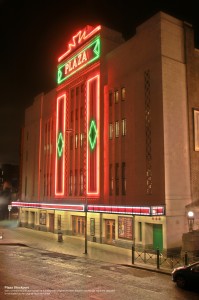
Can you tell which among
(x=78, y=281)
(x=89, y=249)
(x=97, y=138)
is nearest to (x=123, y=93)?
(x=97, y=138)

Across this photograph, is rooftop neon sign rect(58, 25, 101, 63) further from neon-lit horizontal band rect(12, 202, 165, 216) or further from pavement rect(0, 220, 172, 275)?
pavement rect(0, 220, 172, 275)

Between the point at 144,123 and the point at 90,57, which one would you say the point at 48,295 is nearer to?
the point at 144,123

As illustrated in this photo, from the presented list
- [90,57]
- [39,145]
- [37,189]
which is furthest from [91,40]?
[37,189]

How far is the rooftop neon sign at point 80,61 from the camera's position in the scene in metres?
37.1

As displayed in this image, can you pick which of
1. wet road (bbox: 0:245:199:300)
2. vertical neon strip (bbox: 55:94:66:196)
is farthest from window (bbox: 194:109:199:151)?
vertical neon strip (bbox: 55:94:66:196)

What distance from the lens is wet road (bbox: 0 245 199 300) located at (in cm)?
1479

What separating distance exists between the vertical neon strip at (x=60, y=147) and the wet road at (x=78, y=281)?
17700mm

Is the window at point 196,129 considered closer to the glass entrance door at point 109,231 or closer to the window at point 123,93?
the window at point 123,93

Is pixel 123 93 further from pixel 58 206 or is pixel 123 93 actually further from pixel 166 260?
pixel 166 260

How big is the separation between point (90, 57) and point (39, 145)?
60.5ft

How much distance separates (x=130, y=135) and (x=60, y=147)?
14.4m

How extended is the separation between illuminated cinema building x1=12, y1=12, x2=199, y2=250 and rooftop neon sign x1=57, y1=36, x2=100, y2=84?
0.37 ft

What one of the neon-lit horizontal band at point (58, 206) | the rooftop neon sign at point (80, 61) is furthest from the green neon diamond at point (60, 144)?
the rooftop neon sign at point (80, 61)

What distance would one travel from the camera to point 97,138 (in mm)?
35312
